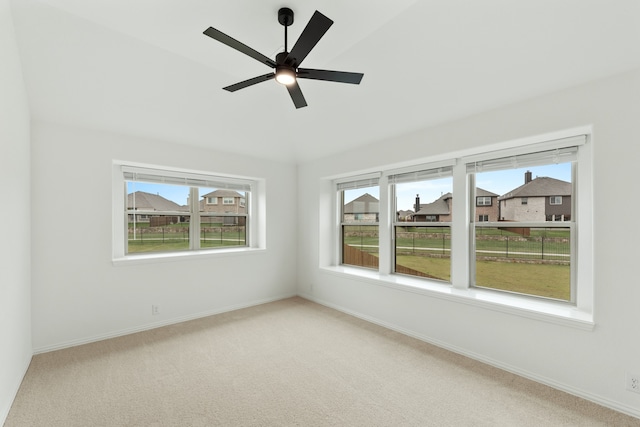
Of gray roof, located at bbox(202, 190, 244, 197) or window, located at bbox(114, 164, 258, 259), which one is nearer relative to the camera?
window, located at bbox(114, 164, 258, 259)

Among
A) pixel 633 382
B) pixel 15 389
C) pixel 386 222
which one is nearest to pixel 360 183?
pixel 386 222

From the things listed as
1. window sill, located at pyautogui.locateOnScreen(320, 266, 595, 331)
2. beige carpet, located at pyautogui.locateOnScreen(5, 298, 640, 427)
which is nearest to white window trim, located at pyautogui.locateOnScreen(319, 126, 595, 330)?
window sill, located at pyautogui.locateOnScreen(320, 266, 595, 331)

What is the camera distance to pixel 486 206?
10.1 feet

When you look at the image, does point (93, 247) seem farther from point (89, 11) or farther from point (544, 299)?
point (544, 299)

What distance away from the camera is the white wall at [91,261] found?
9.32 feet

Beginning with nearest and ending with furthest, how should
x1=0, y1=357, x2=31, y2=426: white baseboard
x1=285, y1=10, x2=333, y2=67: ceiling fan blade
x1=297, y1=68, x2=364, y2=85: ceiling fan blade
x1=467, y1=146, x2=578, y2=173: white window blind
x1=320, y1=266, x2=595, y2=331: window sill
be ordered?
x1=285, y1=10, x2=333, y2=67: ceiling fan blade < x1=0, y1=357, x2=31, y2=426: white baseboard < x1=297, y1=68, x2=364, y2=85: ceiling fan blade < x1=320, y1=266, x2=595, y2=331: window sill < x1=467, y1=146, x2=578, y2=173: white window blind

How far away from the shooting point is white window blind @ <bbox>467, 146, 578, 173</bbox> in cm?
244

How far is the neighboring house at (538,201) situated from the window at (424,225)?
600mm

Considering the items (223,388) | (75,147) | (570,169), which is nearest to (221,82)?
(75,147)

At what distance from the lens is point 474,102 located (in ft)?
8.68

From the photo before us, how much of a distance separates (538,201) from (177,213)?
4373 millimetres

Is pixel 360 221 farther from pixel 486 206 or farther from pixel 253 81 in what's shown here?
pixel 253 81

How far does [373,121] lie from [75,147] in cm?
326

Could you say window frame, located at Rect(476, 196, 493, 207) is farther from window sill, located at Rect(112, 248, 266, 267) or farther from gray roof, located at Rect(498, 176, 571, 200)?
window sill, located at Rect(112, 248, 266, 267)
